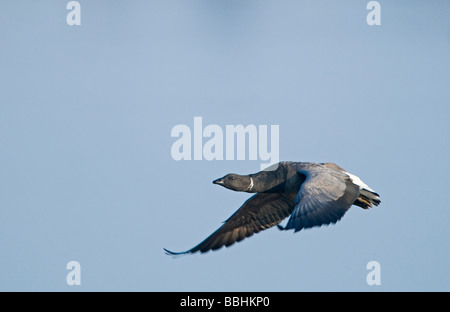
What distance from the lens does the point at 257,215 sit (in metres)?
17.4

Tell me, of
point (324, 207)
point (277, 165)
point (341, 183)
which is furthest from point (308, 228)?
point (277, 165)

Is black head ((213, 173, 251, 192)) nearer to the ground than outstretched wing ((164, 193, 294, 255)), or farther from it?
farther from it

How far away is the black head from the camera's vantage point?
56.4ft

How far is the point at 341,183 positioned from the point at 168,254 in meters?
3.28

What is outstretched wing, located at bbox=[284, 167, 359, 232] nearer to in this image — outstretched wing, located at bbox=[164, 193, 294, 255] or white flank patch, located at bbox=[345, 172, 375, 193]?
white flank patch, located at bbox=[345, 172, 375, 193]

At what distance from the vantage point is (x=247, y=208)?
685 inches

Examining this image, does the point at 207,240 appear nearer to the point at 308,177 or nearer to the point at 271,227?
the point at 271,227

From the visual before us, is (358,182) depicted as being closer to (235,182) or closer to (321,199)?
(321,199)

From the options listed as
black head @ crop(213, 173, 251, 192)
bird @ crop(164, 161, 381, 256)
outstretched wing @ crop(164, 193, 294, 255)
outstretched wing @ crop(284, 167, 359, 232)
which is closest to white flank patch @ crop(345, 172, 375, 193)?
bird @ crop(164, 161, 381, 256)

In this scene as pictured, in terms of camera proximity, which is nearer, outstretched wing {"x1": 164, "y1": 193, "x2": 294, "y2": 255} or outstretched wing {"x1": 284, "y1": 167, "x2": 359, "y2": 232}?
outstretched wing {"x1": 284, "y1": 167, "x2": 359, "y2": 232}

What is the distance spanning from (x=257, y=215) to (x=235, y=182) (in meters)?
0.77

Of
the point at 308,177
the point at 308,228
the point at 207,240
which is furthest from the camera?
the point at 207,240

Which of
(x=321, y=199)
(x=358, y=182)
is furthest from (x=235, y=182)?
(x=321, y=199)

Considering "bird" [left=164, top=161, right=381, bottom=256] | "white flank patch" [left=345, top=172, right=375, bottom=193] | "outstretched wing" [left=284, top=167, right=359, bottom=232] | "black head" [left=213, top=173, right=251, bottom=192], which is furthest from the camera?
"black head" [left=213, top=173, right=251, bottom=192]
